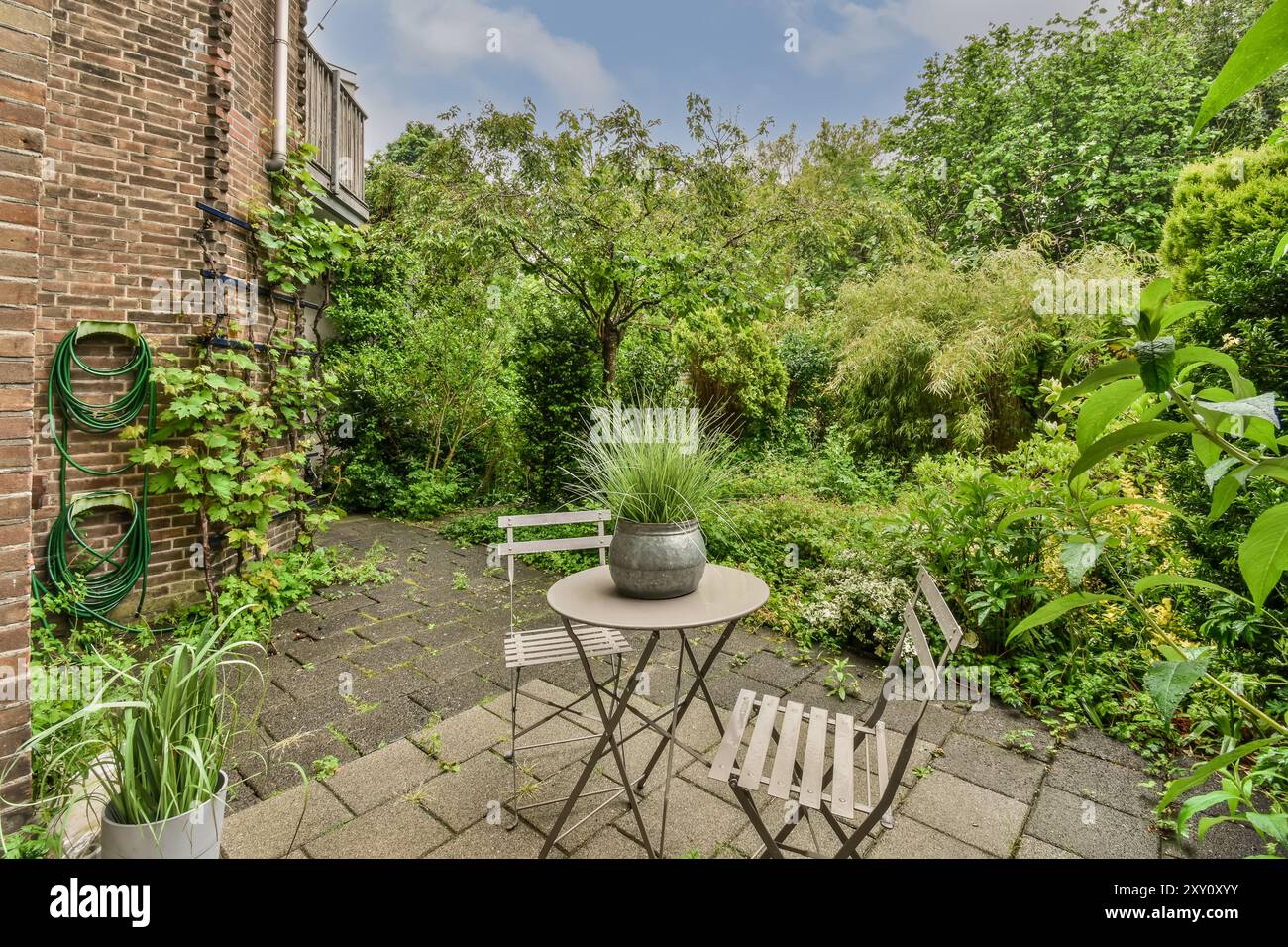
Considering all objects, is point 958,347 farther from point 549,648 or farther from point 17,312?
point 17,312

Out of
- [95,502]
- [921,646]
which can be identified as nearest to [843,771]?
[921,646]

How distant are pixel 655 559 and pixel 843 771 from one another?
828 mm

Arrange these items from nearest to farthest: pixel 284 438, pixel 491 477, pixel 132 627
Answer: pixel 132 627
pixel 284 438
pixel 491 477

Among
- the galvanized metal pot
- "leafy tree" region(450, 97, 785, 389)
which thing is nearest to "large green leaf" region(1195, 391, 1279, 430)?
the galvanized metal pot

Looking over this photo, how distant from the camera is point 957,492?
12.3 feet

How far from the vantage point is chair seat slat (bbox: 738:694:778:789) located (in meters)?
1.61

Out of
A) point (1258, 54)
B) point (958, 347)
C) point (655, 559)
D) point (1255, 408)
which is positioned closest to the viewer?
point (1258, 54)

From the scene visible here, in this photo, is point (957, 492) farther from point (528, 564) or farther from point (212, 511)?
point (212, 511)

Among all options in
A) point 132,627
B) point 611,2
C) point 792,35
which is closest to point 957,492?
point 792,35

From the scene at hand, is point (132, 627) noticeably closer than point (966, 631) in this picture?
No

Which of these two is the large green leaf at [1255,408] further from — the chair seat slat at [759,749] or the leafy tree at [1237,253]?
the leafy tree at [1237,253]

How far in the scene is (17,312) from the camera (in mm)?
1754

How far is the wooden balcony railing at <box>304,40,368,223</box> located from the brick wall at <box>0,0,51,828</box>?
11.5ft

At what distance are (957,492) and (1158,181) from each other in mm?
8631
